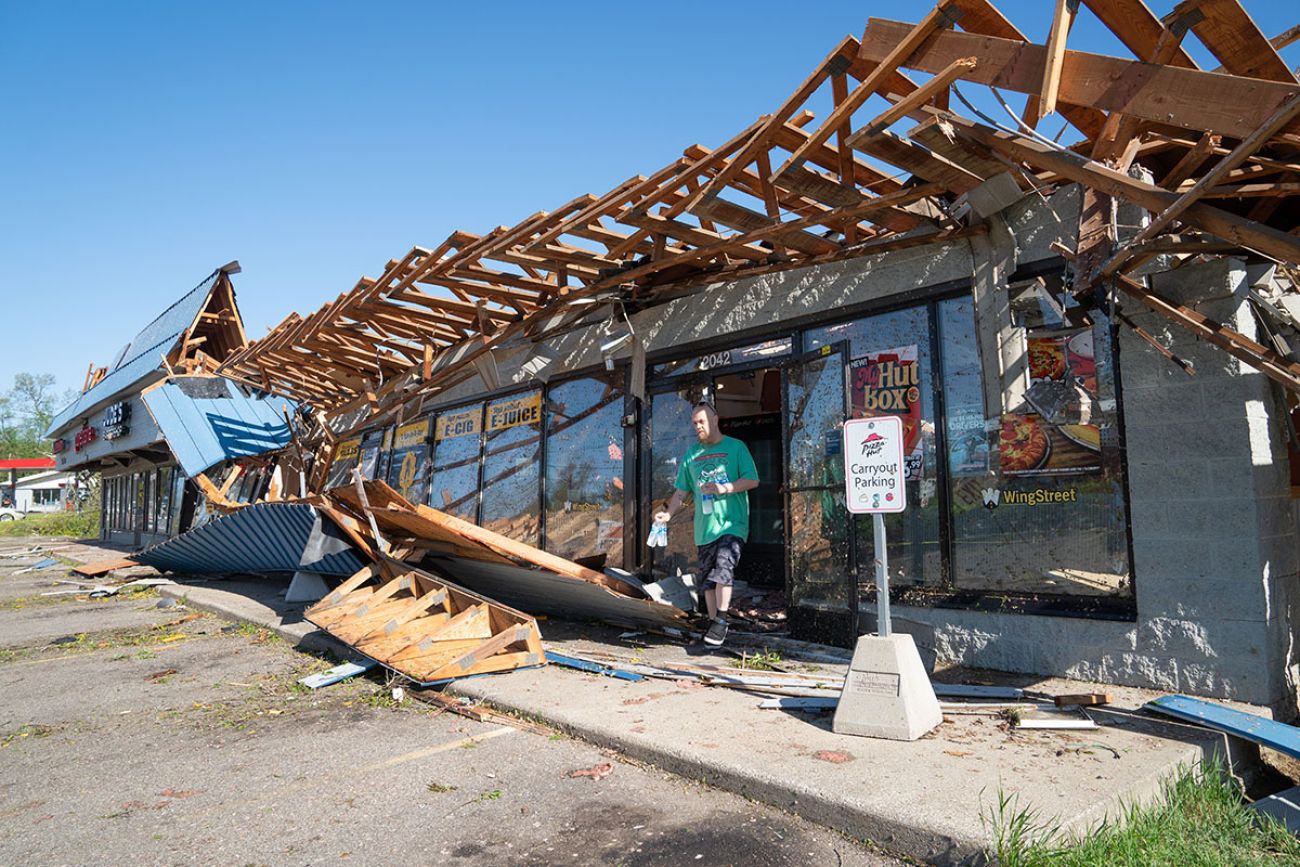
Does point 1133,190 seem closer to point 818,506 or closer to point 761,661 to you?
point 818,506

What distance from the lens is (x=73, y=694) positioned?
230 inches

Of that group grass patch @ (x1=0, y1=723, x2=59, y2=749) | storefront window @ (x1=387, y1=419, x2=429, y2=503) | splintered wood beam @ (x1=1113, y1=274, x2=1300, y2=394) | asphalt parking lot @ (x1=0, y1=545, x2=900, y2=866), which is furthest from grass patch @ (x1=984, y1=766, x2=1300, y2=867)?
storefront window @ (x1=387, y1=419, x2=429, y2=503)

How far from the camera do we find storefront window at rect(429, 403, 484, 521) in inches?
421

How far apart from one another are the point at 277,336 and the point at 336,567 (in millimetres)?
4078

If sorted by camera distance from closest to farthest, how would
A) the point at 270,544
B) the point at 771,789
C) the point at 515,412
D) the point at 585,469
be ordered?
the point at 771,789 < the point at 585,469 < the point at 270,544 < the point at 515,412

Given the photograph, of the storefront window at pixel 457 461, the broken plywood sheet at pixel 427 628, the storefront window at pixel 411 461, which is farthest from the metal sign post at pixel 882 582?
the storefront window at pixel 411 461

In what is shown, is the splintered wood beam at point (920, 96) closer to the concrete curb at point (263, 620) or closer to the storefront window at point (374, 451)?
the concrete curb at point (263, 620)

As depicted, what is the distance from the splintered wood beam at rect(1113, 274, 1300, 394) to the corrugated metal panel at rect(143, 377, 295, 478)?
15.0m

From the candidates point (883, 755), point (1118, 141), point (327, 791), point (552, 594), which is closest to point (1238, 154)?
point (1118, 141)

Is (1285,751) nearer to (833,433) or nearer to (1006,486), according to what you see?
(1006,486)

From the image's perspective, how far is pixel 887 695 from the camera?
3.84m

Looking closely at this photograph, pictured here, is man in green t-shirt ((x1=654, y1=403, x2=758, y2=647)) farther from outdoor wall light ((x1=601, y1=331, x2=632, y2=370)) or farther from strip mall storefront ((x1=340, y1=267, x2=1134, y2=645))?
outdoor wall light ((x1=601, y1=331, x2=632, y2=370))

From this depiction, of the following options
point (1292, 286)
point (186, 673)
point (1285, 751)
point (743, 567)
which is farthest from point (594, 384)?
point (1285, 751)

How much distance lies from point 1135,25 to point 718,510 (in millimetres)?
4108
